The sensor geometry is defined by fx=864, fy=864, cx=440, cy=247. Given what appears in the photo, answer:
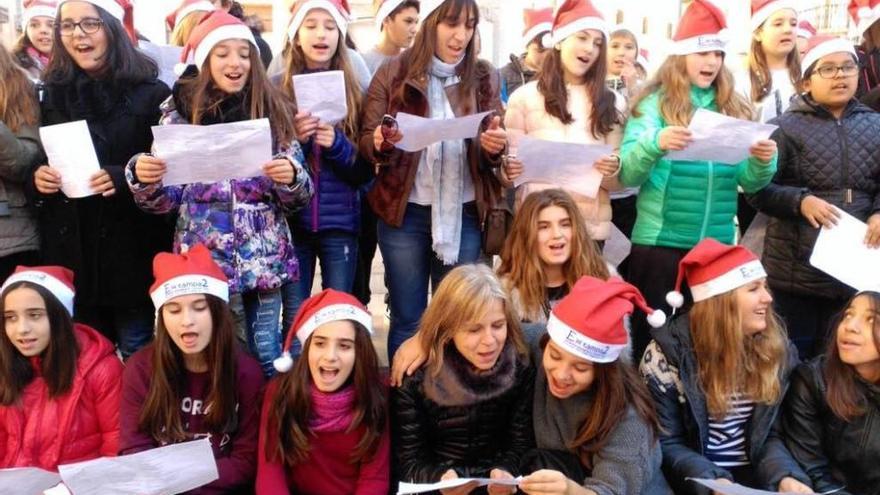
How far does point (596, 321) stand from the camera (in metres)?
2.85

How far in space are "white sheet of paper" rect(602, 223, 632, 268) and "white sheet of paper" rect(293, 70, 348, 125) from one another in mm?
1347

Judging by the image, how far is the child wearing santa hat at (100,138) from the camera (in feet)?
11.2

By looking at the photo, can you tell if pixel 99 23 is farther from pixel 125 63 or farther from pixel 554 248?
pixel 554 248

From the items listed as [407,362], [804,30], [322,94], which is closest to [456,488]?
[407,362]

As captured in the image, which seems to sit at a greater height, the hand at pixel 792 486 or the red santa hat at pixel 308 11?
the red santa hat at pixel 308 11

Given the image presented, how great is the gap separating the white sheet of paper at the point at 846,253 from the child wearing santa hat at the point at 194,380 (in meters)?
2.35

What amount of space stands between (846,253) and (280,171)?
2335 mm

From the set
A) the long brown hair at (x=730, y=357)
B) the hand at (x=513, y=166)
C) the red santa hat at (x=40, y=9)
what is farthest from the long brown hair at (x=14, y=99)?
the long brown hair at (x=730, y=357)

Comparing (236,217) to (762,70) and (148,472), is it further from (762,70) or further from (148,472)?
(762,70)

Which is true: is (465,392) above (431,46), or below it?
below

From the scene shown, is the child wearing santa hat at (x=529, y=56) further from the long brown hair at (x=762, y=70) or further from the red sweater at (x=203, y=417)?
the red sweater at (x=203, y=417)

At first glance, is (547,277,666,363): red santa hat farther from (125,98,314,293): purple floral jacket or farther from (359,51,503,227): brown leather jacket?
(125,98,314,293): purple floral jacket

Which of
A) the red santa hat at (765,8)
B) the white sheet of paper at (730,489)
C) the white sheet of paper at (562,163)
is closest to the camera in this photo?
the white sheet of paper at (730,489)

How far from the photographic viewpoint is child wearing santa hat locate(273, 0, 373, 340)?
12.2 feet
